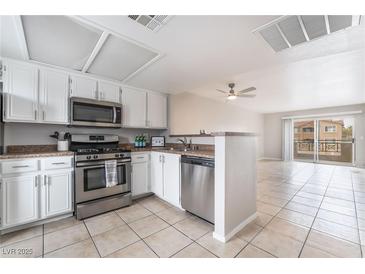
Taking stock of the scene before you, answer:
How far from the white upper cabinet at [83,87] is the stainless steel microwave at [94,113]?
0.14m

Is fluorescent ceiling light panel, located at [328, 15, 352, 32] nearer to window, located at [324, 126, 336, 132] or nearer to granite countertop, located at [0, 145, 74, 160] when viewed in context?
granite countertop, located at [0, 145, 74, 160]

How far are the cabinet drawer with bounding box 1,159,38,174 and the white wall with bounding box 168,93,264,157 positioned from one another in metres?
2.32

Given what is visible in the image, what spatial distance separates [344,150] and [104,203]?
8.59 meters

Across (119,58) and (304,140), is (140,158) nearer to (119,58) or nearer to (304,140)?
(119,58)

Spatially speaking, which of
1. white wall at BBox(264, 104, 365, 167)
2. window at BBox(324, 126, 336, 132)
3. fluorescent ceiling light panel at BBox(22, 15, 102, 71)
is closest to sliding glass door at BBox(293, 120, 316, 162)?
window at BBox(324, 126, 336, 132)

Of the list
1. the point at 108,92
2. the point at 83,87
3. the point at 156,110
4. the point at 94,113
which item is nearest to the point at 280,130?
the point at 156,110

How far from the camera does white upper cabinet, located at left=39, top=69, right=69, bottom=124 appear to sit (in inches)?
90.7

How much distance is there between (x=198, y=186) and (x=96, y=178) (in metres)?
1.55

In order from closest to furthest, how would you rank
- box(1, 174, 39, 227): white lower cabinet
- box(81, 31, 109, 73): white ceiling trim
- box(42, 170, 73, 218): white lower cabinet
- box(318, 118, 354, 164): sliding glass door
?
1. box(81, 31, 109, 73): white ceiling trim
2. box(1, 174, 39, 227): white lower cabinet
3. box(42, 170, 73, 218): white lower cabinet
4. box(318, 118, 354, 164): sliding glass door

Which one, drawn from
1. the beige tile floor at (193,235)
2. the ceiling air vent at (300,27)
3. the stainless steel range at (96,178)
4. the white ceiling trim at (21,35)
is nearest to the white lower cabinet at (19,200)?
the beige tile floor at (193,235)

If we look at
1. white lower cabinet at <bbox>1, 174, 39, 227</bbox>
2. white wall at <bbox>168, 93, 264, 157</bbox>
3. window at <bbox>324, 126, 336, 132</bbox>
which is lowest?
white lower cabinet at <bbox>1, 174, 39, 227</bbox>

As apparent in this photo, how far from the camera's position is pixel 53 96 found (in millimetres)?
2385
